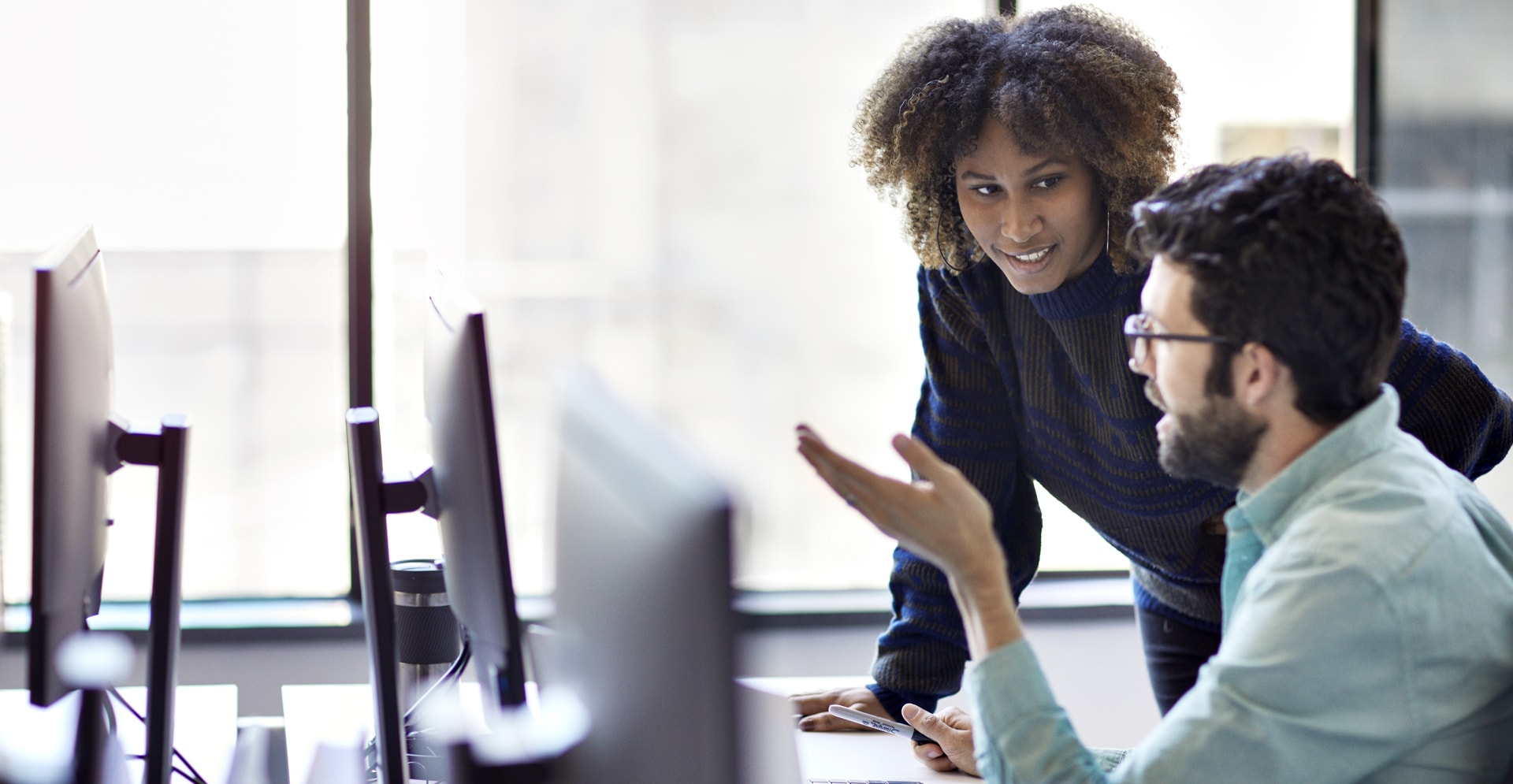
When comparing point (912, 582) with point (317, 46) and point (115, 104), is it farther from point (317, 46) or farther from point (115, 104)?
point (115, 104)

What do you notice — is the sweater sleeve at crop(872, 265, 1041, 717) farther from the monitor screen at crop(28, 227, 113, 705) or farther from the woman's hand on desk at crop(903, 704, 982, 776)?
the monitor screen at crop(28, 227, 113, 705)

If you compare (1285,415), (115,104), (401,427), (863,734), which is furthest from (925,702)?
(115,104)

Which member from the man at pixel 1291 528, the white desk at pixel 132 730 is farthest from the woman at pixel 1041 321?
the white desk at pixel 132 730

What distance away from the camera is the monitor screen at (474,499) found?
92 cm

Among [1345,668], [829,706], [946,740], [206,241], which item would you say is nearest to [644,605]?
[1345,668]

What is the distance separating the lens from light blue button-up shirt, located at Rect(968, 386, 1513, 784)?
94 centimetres

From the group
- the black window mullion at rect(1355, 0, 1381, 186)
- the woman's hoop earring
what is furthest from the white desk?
the black window mullion at rect(1355, 0, 1381, 186)

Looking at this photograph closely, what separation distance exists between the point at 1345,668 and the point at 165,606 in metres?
0.98

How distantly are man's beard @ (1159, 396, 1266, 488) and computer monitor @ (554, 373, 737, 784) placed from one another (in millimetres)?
604

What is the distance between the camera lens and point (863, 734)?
1514 millimetres

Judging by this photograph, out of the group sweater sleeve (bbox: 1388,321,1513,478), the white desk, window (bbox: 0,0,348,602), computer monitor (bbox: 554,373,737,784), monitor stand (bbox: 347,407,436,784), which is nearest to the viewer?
computer monitor (bbox: 554,373,737,784)

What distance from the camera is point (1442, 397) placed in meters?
1.49

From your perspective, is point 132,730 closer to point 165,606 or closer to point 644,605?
point 165,606

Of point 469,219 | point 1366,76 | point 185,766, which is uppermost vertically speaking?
point 1366,76
